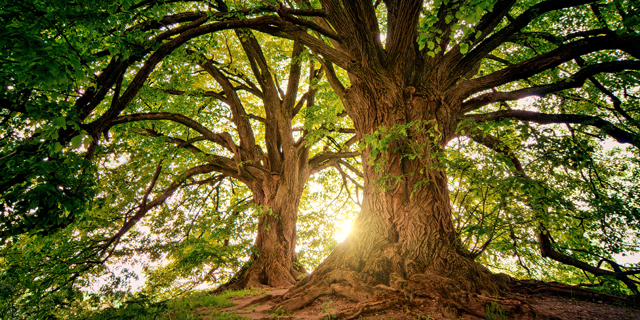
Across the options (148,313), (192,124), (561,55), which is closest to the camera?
(148,313)

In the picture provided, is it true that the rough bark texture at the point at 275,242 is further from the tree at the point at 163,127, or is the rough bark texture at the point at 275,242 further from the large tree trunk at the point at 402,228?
the large tree trunk at the point at 402,228

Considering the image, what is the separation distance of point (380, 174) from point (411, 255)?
1.35 m

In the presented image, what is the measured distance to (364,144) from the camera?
4.25 meters

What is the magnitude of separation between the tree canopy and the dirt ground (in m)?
0.20

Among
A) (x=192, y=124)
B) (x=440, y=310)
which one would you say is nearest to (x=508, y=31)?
(x=440, y=310)

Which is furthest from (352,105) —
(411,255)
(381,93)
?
(411,255)

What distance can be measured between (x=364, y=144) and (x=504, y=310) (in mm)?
2705

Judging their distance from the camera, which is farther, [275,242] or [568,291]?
[275,242]

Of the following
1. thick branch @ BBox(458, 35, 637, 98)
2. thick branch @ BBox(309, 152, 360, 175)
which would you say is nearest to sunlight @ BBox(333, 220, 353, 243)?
thick branch @ BBox(309, 152, 360, 175)

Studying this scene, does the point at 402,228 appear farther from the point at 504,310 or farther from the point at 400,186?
the point at 504,310

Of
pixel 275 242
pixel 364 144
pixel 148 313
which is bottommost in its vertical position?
pixel 148 313

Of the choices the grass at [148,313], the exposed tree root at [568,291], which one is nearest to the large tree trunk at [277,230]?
the grass at [148,313]

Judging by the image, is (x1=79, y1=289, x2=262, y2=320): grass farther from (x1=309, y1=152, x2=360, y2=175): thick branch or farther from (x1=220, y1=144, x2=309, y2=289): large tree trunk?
(x1=309, y1=152, x2=360, y2=175): thick branch

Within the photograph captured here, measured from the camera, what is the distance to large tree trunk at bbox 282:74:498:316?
3570 millimetres
